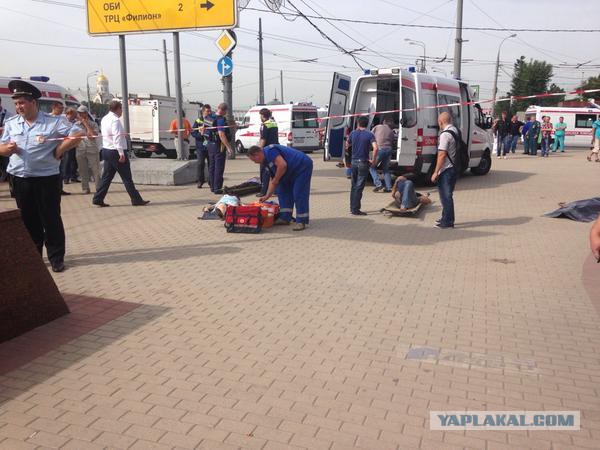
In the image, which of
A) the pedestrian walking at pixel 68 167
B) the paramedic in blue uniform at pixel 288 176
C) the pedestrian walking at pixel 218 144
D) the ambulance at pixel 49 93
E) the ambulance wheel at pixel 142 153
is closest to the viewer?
the paramedic in blue uniform at pixel 288 176

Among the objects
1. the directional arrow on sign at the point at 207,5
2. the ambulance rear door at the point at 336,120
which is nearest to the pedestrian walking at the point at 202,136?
the directional arrow on sign at the point at 207,5

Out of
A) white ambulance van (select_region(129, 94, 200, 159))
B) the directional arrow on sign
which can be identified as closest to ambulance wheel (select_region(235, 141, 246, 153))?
white ambulance van (select_region(129, 94, 200, 159))

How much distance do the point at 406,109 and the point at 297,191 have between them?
528 centimetres

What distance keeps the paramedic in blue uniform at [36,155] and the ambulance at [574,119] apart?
97.0 feet

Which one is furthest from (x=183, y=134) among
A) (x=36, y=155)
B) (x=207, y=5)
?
(x=36, y=155)

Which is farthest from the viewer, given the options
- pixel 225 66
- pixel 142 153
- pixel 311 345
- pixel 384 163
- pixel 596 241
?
pixel 142 153

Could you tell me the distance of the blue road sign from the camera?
14.5 m

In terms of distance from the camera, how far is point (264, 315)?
4586 millimetres

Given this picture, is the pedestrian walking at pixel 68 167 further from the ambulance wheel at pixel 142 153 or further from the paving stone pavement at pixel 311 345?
the ambulance wheel at pixel 142 153

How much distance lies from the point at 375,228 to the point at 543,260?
2.56m

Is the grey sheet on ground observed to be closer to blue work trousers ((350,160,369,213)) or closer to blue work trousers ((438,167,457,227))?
blue work trousers ((438,167,457,227))

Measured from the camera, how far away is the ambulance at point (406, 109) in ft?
39.3

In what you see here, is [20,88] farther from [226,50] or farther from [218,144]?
[226,50]

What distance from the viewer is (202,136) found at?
1152 centimetres
